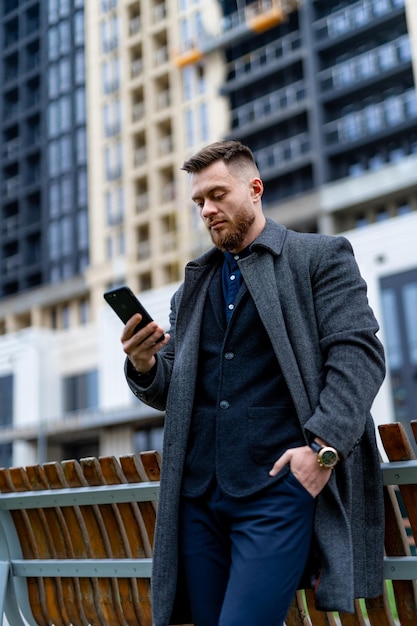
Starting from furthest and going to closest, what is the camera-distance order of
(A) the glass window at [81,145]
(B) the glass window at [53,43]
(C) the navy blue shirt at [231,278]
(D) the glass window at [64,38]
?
1. (B) the glass window at [53,43]
2. (D) the glass window at [64,38]
3. (A) the glass window at [81,145]
4. (C) the navy blue shirt at [231,278]

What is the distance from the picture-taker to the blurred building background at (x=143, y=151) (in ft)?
140

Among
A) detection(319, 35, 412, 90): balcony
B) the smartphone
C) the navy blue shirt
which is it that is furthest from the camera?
detection(319, 35, 412, 90): balcony

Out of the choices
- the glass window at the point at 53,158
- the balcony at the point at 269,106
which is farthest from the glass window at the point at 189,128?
the glass window at the point at 53,158

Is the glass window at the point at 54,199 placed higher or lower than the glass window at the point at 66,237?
higher

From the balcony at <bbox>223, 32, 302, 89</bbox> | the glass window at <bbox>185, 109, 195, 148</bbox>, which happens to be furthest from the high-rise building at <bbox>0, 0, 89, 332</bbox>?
the balcony at <bbox>223, 32, 302, 89</bbox>

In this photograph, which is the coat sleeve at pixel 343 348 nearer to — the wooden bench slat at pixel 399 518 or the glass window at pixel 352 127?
the wooden bench slat at pixel 399 518

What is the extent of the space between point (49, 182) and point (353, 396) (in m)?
57.7

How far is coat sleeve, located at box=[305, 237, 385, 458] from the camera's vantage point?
237 centimetres

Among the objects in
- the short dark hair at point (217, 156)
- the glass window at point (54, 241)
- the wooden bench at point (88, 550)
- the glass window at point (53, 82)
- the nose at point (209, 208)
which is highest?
the glass window at point (53, 82)

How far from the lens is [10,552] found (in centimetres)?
426

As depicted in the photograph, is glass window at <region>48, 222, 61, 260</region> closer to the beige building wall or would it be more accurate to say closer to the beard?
the beige building wall

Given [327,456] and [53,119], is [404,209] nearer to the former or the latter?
[53,119]

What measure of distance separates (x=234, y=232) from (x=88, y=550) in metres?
1.96

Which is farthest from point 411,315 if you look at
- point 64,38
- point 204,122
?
point 64,38
